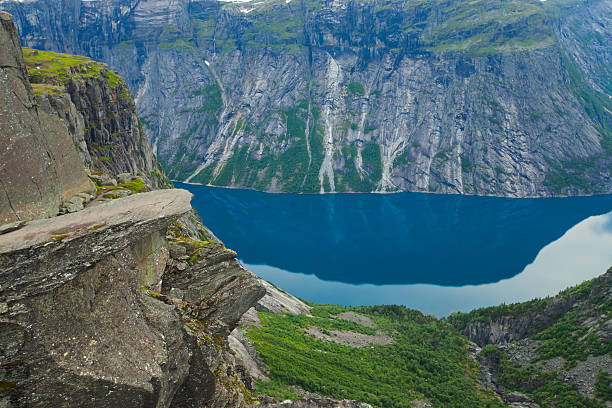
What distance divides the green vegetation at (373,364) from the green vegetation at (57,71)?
29.0 m

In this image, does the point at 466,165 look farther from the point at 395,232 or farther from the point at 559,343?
the point at 559,343

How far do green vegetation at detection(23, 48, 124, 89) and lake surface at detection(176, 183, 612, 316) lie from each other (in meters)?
49.1

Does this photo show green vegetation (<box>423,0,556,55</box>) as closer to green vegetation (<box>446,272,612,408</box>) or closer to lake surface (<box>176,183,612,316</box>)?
lake surface (<box>176,183,612,316</box>)

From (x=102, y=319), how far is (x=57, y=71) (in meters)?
45.8

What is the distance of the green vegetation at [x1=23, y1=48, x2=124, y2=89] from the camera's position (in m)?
39.6

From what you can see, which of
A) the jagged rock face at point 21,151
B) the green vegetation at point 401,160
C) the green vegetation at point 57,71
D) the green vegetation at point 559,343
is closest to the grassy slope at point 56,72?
the green vegetation at point 57,71

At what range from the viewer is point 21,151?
1148 cm

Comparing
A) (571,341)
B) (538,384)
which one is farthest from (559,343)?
(538,384)

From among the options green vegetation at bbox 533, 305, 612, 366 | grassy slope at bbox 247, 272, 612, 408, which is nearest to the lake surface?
grassy slope at bbox 247, 272, 612, 408

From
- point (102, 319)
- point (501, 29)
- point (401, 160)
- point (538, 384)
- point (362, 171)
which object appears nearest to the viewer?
point (102, 319)

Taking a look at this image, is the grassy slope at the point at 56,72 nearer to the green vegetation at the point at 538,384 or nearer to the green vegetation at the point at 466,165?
the green vegetation at the point at 538,384

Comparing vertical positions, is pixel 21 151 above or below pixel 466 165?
above

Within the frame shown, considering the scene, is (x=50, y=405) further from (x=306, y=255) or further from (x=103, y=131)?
(x=306, y=255)

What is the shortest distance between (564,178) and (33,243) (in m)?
192
